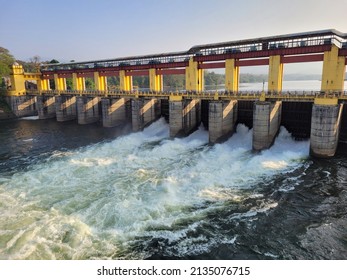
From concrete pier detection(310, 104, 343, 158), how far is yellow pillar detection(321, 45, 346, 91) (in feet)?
16.5

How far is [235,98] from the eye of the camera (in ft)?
106

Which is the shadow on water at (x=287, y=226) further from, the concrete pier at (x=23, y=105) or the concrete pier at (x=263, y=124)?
the concrete pier at (x=23, y=105)

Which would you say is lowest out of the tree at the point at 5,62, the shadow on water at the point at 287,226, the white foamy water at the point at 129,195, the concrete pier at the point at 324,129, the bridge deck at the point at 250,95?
the shadow on water at the point at 287,226

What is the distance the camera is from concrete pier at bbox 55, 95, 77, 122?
53219 millimetres

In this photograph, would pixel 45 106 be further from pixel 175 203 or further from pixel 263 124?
pixel 175 203

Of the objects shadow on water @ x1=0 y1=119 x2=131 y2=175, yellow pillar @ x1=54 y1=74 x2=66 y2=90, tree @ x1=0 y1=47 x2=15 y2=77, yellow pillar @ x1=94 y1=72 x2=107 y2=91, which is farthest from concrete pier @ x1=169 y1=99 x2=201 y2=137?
tree @ x1=0 y1=47 x2=15 y2=77

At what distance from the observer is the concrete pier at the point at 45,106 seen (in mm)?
57781

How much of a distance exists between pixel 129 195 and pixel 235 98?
19.6m

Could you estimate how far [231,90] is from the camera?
123 feet

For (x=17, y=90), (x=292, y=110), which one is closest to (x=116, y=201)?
(x=292, y=110)

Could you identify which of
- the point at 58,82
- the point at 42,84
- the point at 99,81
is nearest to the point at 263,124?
the point at 99,81

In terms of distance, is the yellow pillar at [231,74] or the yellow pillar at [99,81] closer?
the yellow pillar at [231,74]

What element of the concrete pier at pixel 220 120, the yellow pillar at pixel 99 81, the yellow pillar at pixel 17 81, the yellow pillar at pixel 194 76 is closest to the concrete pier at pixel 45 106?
the yellow pillar at pixel 17 81

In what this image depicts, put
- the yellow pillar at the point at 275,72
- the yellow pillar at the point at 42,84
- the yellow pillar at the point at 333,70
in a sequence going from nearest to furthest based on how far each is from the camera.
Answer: the yellow pillar at the point at 333,70
the yellow pillar at the point at 275,72
the yellow pillar at the point at 42,84
